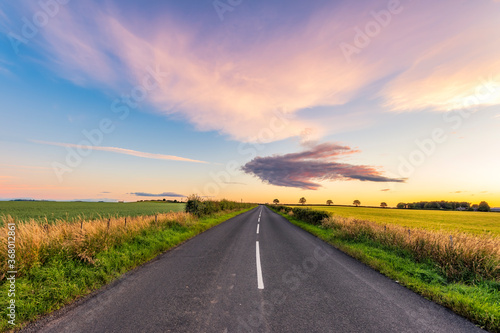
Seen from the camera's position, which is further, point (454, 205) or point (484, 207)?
point (454, 205)

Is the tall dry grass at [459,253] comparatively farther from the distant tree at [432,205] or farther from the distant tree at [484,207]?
the distant tree at [432,205]

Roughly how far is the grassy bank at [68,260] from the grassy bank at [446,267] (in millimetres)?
8072

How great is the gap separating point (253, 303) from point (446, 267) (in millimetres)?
6322

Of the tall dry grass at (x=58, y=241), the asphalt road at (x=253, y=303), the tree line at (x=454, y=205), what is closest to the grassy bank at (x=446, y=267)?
the asphalt road at (x=253, y=303)

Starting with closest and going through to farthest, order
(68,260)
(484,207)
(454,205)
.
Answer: (68,260) < (484,207) < (454,205)

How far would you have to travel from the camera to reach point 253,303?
414cm

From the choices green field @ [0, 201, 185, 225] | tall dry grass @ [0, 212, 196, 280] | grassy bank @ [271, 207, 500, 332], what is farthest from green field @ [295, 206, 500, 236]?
green field @ [0, 201, 185, 225]

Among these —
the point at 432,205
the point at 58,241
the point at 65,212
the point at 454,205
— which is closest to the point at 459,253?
the point at 58,241

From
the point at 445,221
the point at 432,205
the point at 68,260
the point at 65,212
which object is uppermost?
the point at 68,260

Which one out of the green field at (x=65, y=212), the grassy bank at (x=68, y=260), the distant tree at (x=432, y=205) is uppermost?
the grassy bank at (x=68, y=260)

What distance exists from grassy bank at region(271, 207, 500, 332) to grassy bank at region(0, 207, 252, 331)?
8.07m

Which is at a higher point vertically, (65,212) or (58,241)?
(58,241)

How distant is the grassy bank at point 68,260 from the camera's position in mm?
4156

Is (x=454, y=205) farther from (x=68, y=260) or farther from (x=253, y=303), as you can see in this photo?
(x=68, y=260)
